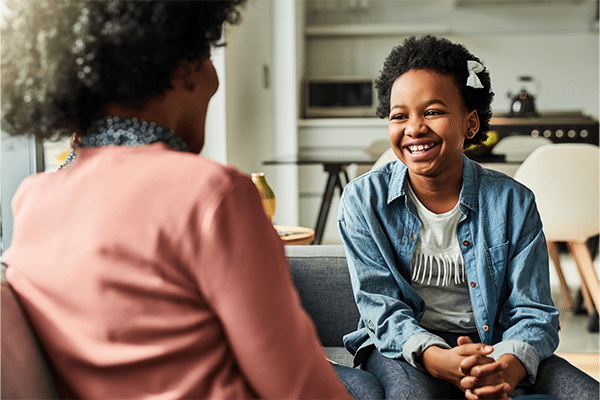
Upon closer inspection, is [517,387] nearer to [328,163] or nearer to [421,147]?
[421,147]

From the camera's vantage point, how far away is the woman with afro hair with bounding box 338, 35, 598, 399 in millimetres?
1106

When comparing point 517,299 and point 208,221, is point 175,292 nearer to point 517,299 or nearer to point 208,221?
point 208,221

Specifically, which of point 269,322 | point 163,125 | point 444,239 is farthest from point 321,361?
point 444,239

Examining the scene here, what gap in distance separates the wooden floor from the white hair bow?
117 centimetres

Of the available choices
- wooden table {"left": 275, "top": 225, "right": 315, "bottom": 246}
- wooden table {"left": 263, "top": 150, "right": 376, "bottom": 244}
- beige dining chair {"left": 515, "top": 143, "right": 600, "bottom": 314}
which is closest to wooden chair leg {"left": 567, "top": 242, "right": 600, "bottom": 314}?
beige dining chair {"left": 515, "top": 143, "right": 600, "bottom": 314}

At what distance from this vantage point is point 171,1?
1.99 ft

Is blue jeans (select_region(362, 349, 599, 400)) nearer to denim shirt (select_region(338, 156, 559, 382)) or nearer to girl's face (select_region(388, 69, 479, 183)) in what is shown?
denim shirt (select_region(338, 156, 559, 382))

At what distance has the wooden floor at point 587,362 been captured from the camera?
1.88 meters

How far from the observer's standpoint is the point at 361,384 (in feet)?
3.60

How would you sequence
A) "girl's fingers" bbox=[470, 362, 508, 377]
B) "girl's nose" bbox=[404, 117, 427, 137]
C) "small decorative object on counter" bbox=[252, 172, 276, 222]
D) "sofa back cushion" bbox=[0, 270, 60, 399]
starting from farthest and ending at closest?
"small decorative object on counter" bbox=[252, 172, 276, 222] → "girl's nose" bbox=[404, 117, 427, 137] → "girl's fingers" bbox=[470, 362, 508, 377] → "sofa back cushion" bbox=[0, 270, 60, 399]

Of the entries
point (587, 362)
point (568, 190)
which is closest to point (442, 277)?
point (587, 362)

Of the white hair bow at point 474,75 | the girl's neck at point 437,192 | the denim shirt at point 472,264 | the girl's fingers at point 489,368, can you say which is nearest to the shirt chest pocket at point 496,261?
the denim shirt at point 472,264

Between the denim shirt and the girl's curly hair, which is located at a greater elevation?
the girl's curly hair

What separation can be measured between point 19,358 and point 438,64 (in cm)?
93
